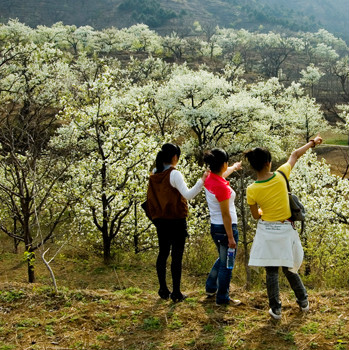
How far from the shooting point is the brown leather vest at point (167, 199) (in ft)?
17.7

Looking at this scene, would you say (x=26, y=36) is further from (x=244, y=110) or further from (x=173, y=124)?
(x=244, y=110)

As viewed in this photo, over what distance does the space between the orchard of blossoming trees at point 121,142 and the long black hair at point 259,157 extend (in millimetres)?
4143

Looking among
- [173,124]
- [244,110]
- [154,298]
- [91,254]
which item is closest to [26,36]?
[173,124]

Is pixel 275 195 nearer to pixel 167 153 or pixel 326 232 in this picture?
pixel 167 153

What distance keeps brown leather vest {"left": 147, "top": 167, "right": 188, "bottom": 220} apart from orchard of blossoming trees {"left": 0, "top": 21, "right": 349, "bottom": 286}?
2.58 meters

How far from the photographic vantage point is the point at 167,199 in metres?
5.39

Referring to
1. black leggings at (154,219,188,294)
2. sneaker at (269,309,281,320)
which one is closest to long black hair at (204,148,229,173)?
black leggings at (154,219,188,294)

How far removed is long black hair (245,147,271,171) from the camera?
4.71 m

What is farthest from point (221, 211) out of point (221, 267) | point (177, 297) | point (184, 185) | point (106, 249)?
point (106, 249)

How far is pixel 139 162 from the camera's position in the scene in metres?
12.0

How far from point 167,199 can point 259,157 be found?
1513mm

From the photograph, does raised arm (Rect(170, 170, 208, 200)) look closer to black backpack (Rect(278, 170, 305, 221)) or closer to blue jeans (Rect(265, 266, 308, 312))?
black backpack (Rect(278, 170, 305, 221))

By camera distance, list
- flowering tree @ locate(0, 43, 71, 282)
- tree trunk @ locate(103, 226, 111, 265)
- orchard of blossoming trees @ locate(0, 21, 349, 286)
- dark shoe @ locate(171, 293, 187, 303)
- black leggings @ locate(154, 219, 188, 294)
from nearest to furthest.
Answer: black leggings @ locate(154, 219, 188, 294)
dark shoe @ locate(171, 293, 187, 303)
flowering tree @ locate(0, 43, 71, 282)
orchard of blossoming trees @ locate(0, 21, 349, 286)
tree trunk @ locate(103, 226, 111, 265)

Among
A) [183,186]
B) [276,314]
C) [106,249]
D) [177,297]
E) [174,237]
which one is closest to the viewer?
[276,314]
